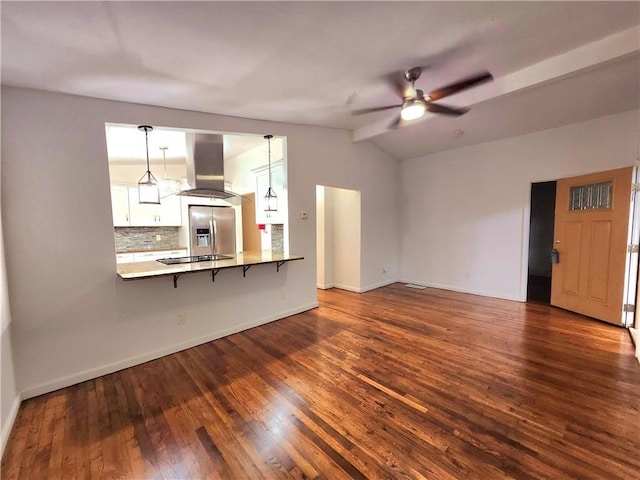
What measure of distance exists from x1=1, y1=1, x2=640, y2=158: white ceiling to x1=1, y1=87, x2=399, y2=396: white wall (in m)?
0.22

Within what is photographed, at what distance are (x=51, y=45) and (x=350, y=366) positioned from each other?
3322 millimetres

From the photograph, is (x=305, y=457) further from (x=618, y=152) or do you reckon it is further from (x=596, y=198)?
(x=618, y=152)

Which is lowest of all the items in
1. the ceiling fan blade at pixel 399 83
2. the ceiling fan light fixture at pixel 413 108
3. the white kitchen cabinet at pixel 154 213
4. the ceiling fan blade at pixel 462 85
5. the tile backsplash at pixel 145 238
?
the tile backsplash at pixel 145 238

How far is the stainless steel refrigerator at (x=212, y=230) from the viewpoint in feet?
17.0

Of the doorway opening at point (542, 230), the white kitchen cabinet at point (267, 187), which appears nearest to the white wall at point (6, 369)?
the white kitchen cabinet at point (267, 187)

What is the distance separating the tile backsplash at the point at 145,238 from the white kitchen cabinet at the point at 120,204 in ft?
1.02

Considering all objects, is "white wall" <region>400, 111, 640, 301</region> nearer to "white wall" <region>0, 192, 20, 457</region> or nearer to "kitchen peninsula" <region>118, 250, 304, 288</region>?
"kitchen peninsula" <region>118, 250, 304, 288</region>

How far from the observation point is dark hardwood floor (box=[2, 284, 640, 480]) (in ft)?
5.12

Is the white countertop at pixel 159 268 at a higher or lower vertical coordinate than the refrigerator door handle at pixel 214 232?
Result: lower

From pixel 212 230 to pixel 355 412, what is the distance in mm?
4376

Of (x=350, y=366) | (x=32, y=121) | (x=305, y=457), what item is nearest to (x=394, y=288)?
(x=350, y=366)

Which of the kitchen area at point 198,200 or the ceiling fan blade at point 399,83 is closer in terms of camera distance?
the ceiling fan blade at point 399,83

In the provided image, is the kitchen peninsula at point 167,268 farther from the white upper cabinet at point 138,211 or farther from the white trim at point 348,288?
the white trim at point 348,288

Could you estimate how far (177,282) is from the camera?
295cm
